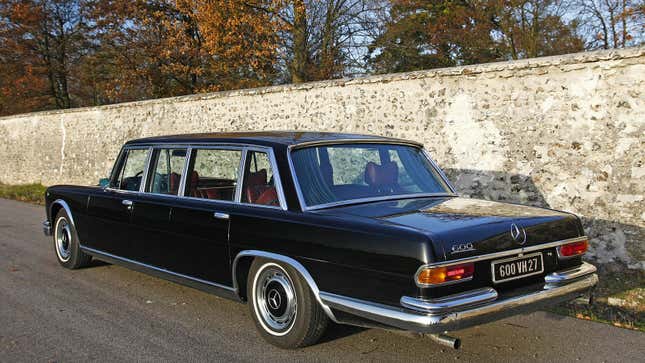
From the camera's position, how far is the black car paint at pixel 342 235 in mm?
3439

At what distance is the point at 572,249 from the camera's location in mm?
4082

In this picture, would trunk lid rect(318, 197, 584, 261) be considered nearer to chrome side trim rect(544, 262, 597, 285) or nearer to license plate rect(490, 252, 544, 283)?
license plate rect(490, 252, 544, 283)

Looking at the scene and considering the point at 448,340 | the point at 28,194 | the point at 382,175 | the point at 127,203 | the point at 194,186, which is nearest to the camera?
the point at 448,340

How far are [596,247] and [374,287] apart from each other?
4517mm

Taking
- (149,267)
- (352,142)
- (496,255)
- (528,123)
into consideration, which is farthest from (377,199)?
(528,123)

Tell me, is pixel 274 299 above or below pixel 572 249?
below

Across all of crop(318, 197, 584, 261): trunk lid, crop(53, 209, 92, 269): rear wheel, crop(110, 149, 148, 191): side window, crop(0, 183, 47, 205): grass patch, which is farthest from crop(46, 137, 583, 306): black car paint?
crop(0, 183, 47, 205): grass patch

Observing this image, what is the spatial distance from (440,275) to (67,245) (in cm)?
505

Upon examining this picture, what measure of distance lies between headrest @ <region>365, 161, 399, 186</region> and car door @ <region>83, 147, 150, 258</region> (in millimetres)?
2372

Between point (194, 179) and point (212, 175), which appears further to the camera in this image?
point (212, 175)

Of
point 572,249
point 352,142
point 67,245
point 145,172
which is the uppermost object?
point 352,142

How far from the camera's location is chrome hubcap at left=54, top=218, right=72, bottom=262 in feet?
22.3

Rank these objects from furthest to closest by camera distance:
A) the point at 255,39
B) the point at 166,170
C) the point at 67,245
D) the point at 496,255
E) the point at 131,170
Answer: the point at 255,39, the point at 67,245, the point at 131,170, the point at 166,170, the point at 496,255

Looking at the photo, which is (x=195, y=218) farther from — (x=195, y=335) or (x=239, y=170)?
(x=195, y=335)
